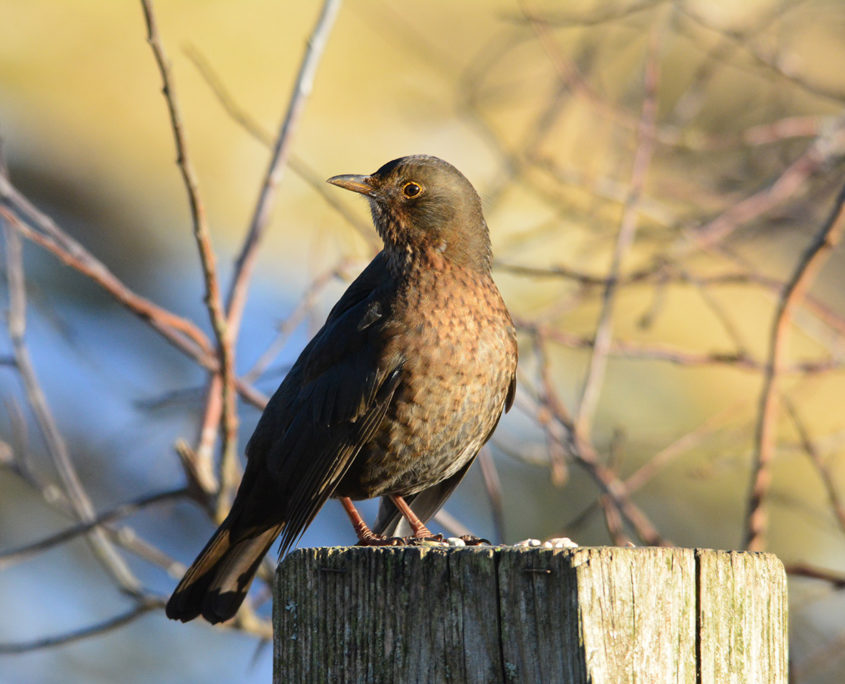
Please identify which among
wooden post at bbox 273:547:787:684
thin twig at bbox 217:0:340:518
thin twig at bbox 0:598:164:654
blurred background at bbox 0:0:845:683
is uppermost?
blurred background at bbox 0:0:845:683

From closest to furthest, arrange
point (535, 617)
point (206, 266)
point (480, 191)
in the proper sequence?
point (535, 617), point (206, 266), point (480, 191)

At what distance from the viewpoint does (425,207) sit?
4121 millimetres

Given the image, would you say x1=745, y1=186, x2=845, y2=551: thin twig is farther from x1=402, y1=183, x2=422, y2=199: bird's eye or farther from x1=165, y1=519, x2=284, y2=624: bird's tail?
x1=165, y1=519, x2=284, y2=624: bird's tail

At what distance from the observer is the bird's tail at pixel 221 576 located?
365cm

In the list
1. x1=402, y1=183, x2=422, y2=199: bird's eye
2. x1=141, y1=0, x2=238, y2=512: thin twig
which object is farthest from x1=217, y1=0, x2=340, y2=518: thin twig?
x1=402, y1=183, x2=422, y2=199: bird's eye

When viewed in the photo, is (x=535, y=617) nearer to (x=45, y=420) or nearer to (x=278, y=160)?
(x=278, y=160)

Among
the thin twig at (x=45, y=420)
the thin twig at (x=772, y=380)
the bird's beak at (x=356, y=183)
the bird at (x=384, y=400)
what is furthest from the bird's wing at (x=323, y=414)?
the thin twig at (x=772, y=380)

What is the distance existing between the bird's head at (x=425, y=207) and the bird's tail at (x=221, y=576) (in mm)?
1225

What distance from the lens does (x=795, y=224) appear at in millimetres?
6043

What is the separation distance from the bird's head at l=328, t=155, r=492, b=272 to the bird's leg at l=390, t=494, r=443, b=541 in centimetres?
97

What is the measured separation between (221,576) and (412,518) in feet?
2.43

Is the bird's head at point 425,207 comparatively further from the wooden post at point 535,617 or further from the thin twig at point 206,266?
the wooden post at point 535,617

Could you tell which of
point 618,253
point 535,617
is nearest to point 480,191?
point 618,253

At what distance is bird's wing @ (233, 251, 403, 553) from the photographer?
3635mm
